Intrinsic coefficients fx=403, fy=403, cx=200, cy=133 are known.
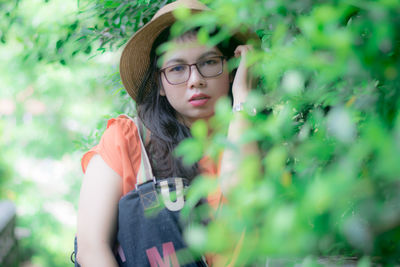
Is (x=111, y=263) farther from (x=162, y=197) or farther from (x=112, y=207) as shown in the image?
(x=162, y=197)

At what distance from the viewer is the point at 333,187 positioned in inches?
18.6

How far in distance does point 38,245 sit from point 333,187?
7051 mm

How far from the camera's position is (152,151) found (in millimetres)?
1762

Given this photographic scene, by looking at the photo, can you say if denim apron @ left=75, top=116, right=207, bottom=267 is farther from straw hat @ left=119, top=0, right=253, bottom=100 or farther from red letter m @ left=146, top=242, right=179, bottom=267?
straw hat @ left=119, top=0, right=253, bottom=100

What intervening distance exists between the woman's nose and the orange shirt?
33 cm

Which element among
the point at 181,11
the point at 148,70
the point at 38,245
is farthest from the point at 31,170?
the point at 181,11

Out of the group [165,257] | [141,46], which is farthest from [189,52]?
[165,257]

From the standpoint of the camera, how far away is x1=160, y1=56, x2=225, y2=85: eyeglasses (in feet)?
5.62

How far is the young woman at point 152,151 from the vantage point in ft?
5.06

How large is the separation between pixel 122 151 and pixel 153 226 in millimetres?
336

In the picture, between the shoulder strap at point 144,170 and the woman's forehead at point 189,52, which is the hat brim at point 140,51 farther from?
the shoulder strap at point 144,170

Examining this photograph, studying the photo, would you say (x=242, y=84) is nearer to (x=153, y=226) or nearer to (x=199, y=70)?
(x=199, y=70)

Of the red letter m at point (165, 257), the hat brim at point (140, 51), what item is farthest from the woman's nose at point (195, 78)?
the red letter m at point (165, 257)

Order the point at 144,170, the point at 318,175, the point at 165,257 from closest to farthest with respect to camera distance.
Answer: the point at 318,175 < the point at 165,257 < the point at 144,170
